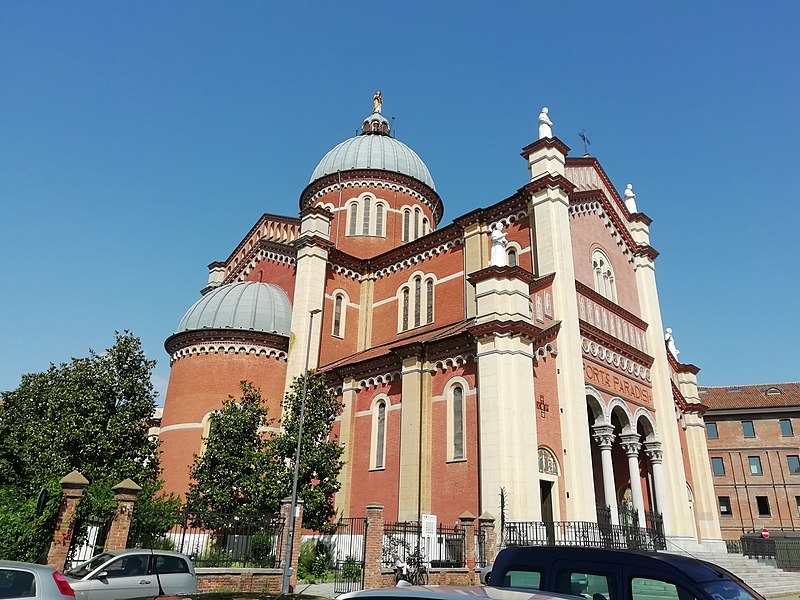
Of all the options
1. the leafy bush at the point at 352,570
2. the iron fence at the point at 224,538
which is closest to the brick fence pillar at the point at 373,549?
the leafy bush at the point at 352,570

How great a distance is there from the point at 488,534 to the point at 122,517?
9335 mm

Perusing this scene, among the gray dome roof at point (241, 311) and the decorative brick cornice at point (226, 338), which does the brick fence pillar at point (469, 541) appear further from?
the gray dome roof at point (241, 311)

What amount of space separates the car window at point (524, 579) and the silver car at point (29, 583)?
5500 mm

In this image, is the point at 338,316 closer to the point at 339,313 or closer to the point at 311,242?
the point at 339,313

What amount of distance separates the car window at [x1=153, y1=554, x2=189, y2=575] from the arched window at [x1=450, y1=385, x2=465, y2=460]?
9905 mm

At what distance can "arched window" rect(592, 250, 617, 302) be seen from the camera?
999 inches

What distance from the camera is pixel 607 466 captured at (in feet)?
71.7

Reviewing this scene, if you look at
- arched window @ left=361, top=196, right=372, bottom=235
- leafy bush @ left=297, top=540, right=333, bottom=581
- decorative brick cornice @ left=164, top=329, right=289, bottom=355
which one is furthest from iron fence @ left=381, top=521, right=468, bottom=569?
arched window @ left=361, top=196, right=372, bottom=235

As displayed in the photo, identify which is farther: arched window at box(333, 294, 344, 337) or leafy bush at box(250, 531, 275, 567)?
arched window at box(333, 294, 344, 337)

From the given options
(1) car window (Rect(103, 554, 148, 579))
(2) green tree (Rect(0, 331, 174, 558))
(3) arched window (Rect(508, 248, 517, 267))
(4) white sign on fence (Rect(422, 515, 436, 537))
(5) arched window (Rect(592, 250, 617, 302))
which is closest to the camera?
(1) car window (Rect(103, 554, 148, 579))

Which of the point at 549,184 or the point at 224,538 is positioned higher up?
the point at 549,184

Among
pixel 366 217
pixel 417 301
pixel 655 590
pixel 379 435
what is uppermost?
pixel 366 217

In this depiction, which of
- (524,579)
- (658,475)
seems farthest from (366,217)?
(524,579)

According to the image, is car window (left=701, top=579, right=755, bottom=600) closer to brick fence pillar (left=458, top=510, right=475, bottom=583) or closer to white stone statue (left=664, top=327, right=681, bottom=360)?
brick fence pillar (left=458, top=510, right=475, bottom=583)
